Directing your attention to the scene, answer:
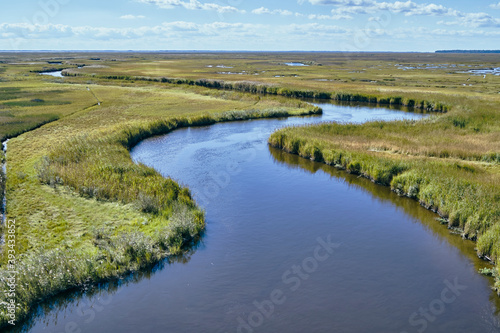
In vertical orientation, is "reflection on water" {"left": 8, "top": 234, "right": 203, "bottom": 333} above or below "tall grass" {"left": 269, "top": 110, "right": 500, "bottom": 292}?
below

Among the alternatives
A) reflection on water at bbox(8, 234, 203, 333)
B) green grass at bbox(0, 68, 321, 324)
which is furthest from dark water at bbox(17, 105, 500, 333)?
green grass at bbox(0, 68, 321, 324)

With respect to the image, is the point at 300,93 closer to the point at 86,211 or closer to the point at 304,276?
the point at 86,211

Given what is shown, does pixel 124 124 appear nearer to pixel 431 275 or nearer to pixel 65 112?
pixel 65 112

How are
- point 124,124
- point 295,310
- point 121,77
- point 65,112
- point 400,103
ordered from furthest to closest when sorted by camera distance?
1. point 121,77
2. point 400,103
3. point 65,112
4. point 124,124
5. point 295,310

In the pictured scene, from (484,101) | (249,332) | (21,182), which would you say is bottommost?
(249,332)

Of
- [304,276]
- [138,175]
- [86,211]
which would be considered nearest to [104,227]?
[86,211]

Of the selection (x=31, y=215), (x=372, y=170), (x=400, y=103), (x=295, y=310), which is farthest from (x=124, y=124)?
(x=400, y=103)

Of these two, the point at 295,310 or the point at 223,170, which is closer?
the point at 295,310

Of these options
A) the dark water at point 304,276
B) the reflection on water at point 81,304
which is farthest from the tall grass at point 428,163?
the reflection on water at point 81,304

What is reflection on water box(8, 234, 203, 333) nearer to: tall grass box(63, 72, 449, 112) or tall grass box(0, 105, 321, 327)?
tall grass box(0, 105, 321, 327)
